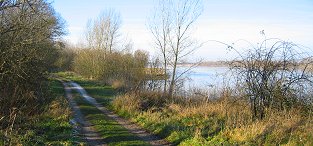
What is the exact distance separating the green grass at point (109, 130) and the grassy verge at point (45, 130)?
1172mm

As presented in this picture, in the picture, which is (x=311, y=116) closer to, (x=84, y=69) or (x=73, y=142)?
(x=73, y=142)

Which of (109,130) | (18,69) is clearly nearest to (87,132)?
(109,130)

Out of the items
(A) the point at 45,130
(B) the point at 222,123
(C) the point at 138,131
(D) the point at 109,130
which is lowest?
(C) the point at 138,131

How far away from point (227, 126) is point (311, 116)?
2.99m

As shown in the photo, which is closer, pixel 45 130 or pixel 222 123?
pixel 45 130

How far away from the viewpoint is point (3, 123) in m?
12.5

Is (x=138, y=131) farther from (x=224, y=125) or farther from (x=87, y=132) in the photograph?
(x=224, y=125)

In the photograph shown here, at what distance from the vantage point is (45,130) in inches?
493

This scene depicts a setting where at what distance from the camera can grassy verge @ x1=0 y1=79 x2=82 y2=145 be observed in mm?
10016

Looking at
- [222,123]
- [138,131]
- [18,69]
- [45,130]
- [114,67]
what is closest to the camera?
[45,130]

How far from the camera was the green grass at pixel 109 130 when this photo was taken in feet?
38.8

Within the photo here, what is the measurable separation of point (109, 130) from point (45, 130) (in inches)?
96.6

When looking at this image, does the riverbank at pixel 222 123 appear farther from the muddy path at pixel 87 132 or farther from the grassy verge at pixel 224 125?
the muddy path at pixel 87 132

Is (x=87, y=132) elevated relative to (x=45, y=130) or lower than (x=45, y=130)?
lower
